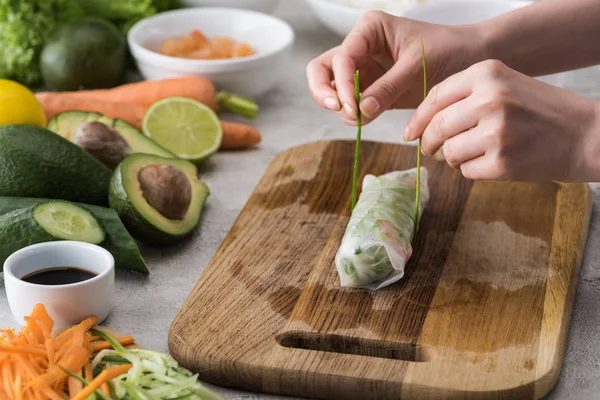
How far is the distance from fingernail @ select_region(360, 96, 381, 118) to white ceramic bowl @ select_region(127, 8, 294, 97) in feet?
4.00

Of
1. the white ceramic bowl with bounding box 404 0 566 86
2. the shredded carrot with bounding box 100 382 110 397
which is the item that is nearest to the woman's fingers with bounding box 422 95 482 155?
the shredded carrot with bounding box 100 382 110 397

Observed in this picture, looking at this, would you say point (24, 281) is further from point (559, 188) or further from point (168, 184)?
point (559, 188)

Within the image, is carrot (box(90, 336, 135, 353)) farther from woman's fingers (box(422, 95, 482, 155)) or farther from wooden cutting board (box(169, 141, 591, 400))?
woman's fingers (box(422, 95, 482, 155))

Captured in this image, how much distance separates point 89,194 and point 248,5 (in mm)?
1882

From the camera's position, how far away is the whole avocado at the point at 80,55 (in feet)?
12.1

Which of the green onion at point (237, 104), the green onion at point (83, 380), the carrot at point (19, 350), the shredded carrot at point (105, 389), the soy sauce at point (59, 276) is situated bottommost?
the green onion at point (237, 104)

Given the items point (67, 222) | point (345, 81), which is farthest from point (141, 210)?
point (345, 81)

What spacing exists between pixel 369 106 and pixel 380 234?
381 mm

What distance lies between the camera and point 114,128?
A: 304cm

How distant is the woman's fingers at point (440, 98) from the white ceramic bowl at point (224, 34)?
1.41 meters

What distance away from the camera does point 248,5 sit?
4336 mm

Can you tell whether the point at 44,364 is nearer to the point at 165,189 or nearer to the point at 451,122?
the point at 165,189

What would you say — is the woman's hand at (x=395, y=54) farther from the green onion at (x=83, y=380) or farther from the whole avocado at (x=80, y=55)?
the whole avocado at (x=80, y=55)

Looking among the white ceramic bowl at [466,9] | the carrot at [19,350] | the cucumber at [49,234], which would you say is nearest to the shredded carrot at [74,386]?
the carrot at [19,350]
